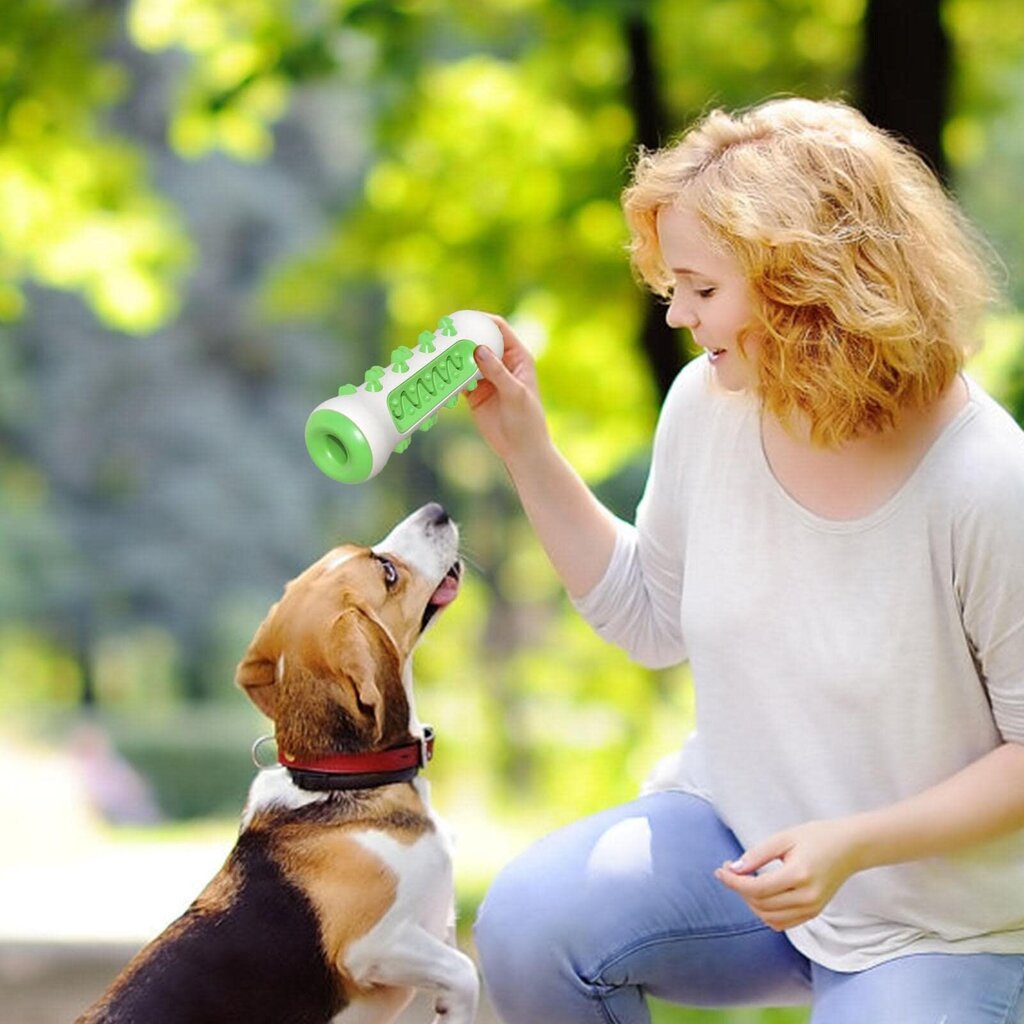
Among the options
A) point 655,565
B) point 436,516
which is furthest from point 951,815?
point 436,516

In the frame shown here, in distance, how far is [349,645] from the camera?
269cm

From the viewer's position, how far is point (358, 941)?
8.71 ft

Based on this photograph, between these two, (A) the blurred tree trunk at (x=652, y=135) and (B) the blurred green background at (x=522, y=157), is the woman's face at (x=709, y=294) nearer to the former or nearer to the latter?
(B) the blurred green background at (x=522, y=157)

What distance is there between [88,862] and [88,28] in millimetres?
5522

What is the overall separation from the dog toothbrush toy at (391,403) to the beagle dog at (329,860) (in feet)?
1.19

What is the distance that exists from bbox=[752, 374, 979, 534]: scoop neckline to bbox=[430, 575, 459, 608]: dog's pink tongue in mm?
612

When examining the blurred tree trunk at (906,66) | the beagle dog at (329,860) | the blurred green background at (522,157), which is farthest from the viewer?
the blurred green background at (522,157)

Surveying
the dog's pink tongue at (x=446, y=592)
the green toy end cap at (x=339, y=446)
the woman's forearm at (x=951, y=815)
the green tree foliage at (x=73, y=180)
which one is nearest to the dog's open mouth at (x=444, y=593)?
the dog's pink tongue at (x=446, y=592)

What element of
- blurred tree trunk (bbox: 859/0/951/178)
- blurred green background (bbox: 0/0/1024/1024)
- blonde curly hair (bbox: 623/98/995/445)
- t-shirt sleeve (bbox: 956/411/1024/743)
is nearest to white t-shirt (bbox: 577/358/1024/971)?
t-shirt sleeve (bbox: 956/411/1024/743)

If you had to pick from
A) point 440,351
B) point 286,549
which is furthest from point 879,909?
point 286,549

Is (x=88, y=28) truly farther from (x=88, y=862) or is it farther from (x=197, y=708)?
(x=197, y=708)

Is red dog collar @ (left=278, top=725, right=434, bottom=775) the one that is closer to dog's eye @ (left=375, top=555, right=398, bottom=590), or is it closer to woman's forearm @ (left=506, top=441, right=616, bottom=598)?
dog's eye @ (left=375, top=555, right=398, bottom=590)

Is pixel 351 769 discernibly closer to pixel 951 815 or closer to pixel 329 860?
pixel 329 860

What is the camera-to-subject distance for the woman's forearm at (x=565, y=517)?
2.84m
